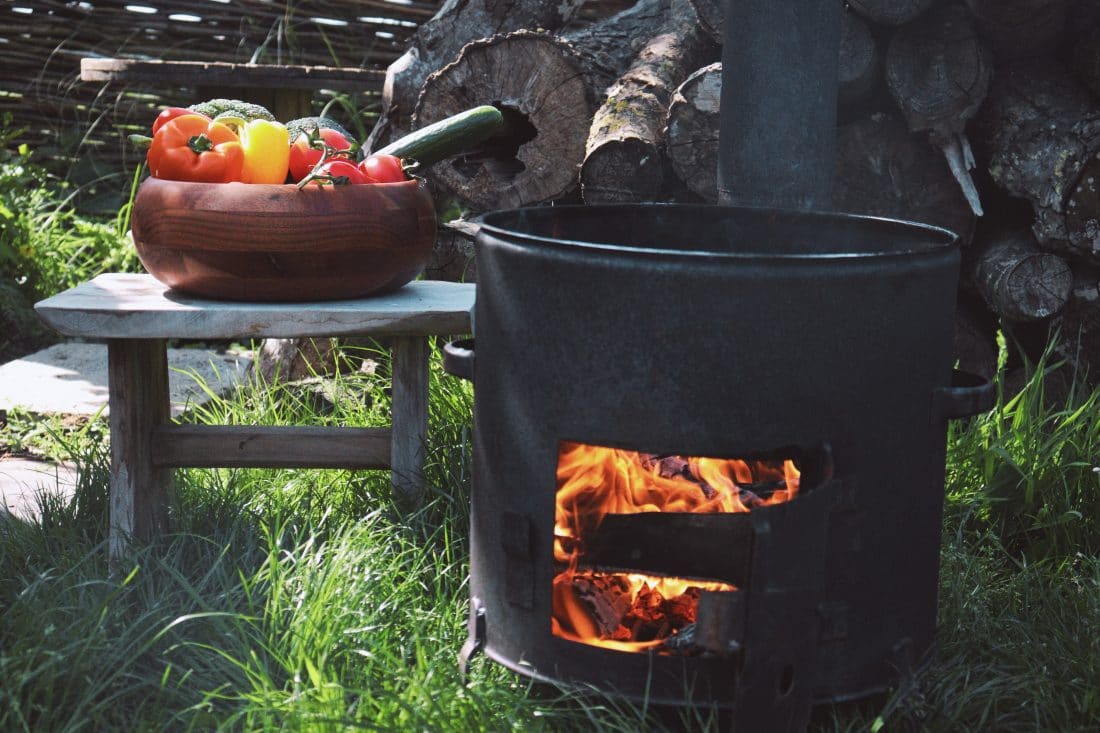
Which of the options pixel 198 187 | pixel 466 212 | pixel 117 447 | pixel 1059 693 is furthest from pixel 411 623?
pixel 466 212

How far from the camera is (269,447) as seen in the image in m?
2.87

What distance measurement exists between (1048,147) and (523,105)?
1488 mm

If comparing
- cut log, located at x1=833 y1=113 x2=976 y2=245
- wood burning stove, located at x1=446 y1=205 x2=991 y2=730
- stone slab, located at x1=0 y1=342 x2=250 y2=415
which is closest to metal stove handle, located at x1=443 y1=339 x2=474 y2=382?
wood burning stove, located at x1=446 y1=205 x2=991 y2=730

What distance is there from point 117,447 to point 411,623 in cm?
83

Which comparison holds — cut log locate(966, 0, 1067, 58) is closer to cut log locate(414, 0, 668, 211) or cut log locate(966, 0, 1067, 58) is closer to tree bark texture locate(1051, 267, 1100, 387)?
tree bark texture locate(1051, 267, 1100, 387)

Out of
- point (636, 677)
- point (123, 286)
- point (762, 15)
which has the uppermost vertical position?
point (762, 15)

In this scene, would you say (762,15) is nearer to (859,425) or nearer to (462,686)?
(859,425)

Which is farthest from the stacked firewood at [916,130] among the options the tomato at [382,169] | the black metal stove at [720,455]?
the black metal stove at [720,455]

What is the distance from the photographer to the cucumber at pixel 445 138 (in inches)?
120

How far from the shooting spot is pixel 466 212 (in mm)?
4035

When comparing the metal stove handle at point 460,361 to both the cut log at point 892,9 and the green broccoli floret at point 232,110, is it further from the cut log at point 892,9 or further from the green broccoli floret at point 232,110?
the cut log at point 892,9

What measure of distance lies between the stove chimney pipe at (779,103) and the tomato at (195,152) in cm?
107

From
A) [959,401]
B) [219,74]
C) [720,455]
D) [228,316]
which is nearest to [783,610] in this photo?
[720,455]

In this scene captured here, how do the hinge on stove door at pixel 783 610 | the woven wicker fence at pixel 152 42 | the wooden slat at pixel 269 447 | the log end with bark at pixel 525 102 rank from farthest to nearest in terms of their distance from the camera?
the woven wicker fence at pixel 152 42
the log end with bark at pixel 525 102
the wooden slat at pixel 269 447
the hinge on stove door at pixel 783 610
